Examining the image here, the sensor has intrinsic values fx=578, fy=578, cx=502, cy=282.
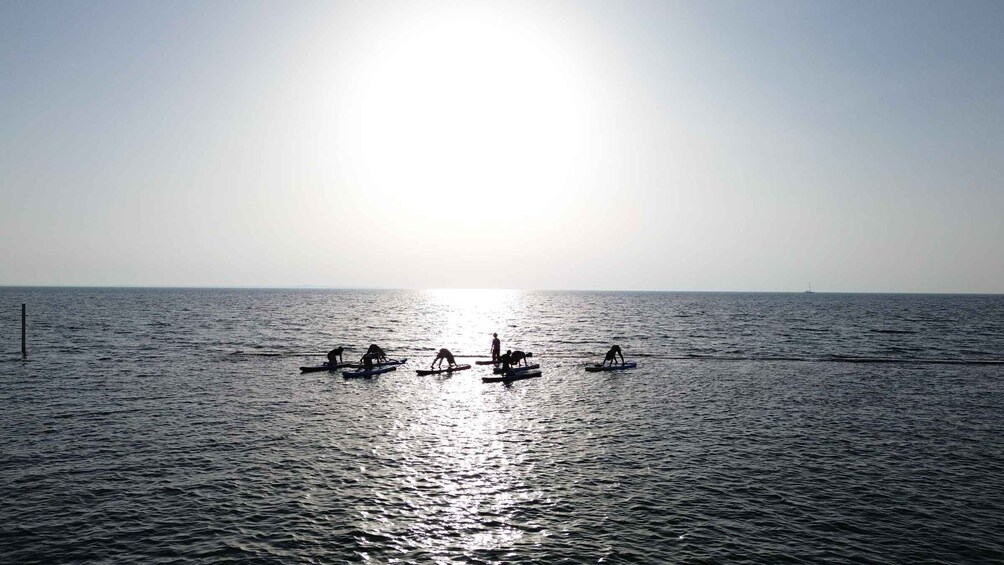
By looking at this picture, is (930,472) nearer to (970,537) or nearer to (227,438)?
(970,537)

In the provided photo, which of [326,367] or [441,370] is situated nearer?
[441,370]

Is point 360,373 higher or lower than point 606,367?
lower

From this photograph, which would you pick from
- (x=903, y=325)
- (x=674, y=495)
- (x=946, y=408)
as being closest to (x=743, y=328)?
(x=903, y=325)

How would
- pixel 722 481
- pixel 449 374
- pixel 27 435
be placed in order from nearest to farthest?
pixel 722 481
pixel 27 435
pixel 449 374

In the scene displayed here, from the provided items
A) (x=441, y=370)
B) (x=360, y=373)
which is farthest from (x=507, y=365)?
(x=360, y=373)

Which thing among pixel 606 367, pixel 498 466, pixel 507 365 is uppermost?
pixel 507 365

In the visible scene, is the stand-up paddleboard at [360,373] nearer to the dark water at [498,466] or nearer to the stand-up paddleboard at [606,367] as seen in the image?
the dark water at [498,466]

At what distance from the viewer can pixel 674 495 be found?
1920cm

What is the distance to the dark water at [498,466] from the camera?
51.1 ft

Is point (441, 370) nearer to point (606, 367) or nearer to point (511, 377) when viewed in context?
point (511, 377)

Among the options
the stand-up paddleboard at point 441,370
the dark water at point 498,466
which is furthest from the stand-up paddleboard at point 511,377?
the stand-up paddleboard at point 441,370

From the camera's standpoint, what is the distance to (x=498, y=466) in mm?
22188

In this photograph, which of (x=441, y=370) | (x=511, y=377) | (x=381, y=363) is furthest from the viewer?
(x=381, y=363)

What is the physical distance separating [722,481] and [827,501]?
130 inches
